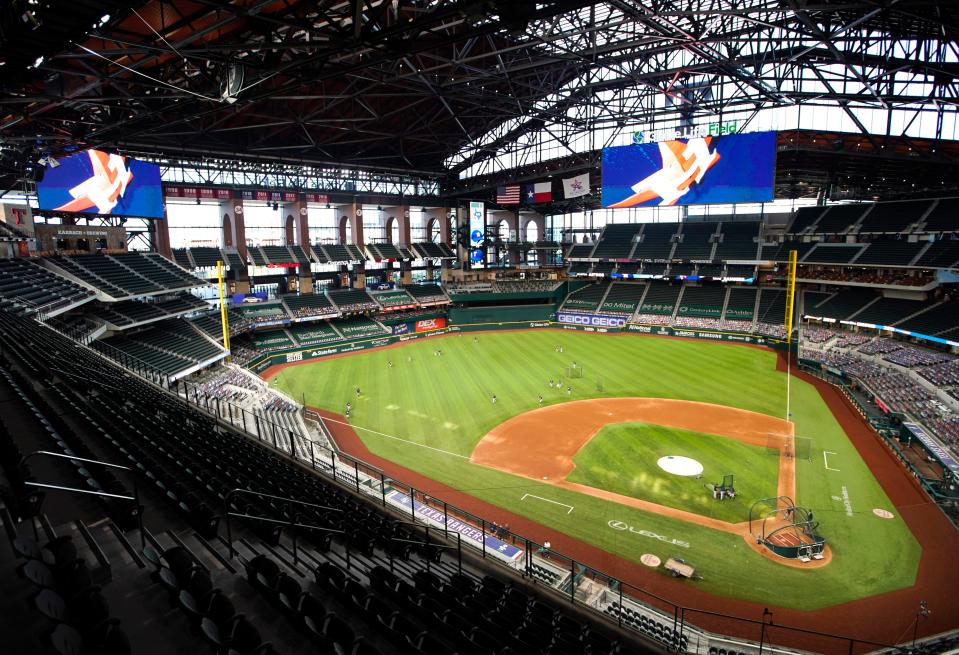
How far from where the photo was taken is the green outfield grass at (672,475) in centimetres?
2153

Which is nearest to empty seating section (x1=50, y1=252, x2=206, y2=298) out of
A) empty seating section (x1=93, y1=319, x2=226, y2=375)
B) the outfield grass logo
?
empty seating section (x1=93, y1=319, x2=226, y2=375)

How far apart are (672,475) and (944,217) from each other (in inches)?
1725

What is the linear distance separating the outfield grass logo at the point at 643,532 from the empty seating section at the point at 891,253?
41652 millimetres

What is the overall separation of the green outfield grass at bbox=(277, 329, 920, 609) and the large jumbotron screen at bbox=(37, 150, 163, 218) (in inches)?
737

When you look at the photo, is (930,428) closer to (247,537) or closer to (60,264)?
(247,537)

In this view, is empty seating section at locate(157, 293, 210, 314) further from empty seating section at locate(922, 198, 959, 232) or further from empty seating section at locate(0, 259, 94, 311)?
empty seating section at locate(922, 198, 959, 232)

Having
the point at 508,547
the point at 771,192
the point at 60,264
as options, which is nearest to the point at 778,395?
the point at 771,192

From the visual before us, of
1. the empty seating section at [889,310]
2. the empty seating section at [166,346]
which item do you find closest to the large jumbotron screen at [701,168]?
the empty seating section at [889,310]

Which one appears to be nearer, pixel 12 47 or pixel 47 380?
pixel 12 47

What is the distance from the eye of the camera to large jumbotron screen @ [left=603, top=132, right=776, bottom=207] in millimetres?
44094

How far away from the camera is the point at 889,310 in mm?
44562

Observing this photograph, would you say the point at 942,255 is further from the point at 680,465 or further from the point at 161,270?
the point at 161,270

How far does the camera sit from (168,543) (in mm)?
7871

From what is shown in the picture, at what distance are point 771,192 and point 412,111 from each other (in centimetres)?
3186
